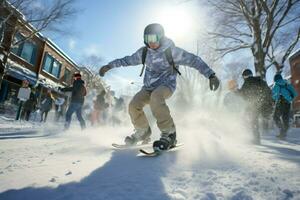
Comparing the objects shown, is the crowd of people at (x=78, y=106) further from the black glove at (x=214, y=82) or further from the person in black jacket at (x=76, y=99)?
the black glove at (x=214, y=82)

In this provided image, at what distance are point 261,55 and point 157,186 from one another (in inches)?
450

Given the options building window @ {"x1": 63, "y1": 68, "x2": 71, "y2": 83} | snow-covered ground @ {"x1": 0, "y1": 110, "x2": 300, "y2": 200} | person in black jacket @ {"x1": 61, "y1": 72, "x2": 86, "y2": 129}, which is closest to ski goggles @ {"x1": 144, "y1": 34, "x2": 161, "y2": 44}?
snow-covered ground @ {"x1": 0, "y1": 110, "x2": 300, "y2": 200}

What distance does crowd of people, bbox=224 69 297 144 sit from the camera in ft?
15.4

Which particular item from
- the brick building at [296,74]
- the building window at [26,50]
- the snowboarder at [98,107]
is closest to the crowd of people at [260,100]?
the snowboarder at [98,107]

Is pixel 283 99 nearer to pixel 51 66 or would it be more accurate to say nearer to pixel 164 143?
pixel 164 143

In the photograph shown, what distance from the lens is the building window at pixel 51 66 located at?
22.3 metres

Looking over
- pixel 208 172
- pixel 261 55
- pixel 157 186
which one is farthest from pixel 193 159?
pixel 261 55

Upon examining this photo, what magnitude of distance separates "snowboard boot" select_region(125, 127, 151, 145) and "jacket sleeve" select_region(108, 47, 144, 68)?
3.58ft

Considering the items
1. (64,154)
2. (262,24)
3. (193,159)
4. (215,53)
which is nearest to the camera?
(193,159)

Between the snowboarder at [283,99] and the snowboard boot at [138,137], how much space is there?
4257 mm

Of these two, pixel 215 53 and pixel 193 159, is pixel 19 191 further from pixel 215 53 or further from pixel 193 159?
pixel 215 53

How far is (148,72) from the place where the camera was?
138 inches

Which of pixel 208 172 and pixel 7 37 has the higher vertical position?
pixel 7 37

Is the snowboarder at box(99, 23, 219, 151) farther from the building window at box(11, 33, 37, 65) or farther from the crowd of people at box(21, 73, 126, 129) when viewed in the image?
the building window at box(11, 33, 37, 65)
